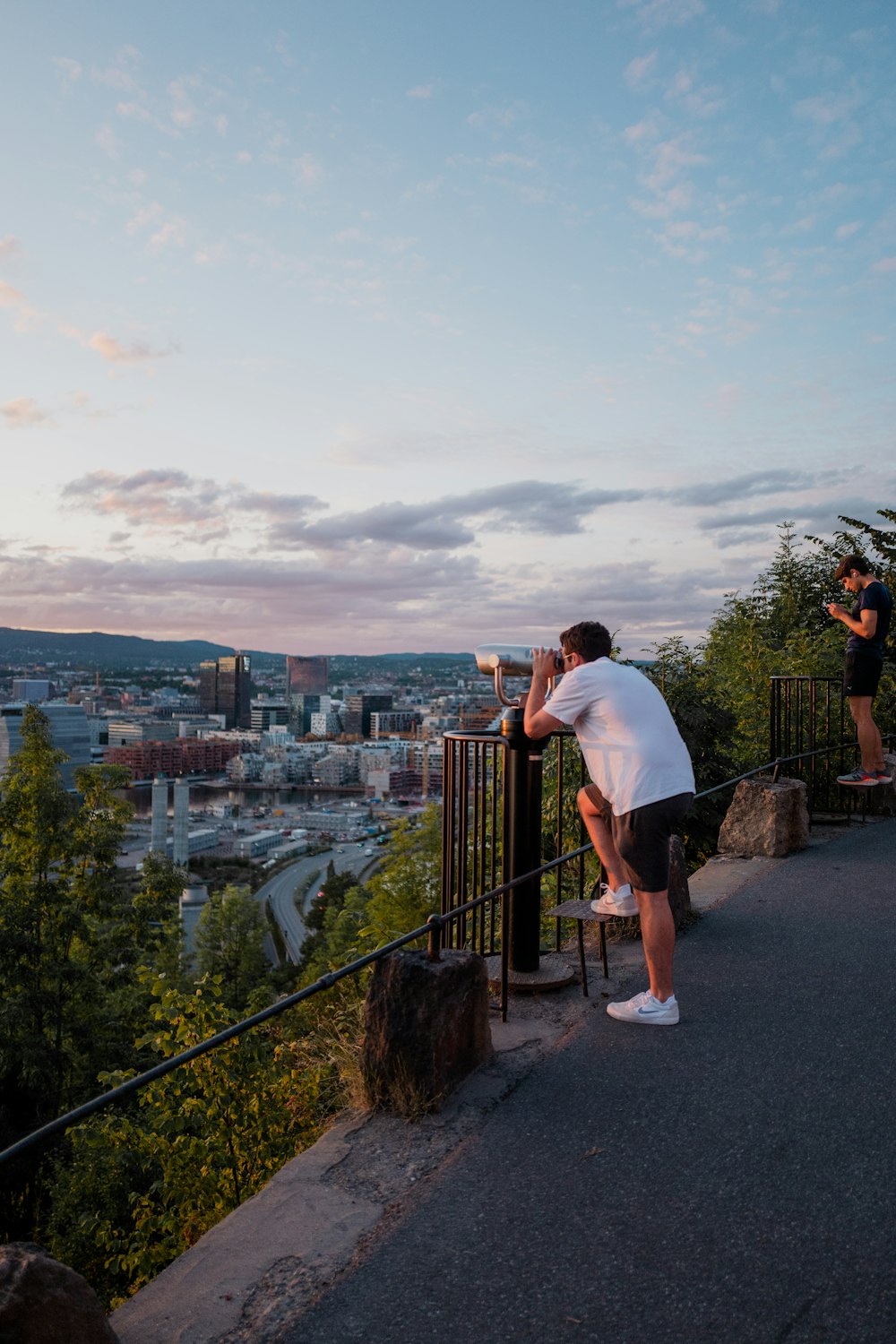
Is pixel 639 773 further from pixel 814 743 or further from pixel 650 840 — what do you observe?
pixel 814 743

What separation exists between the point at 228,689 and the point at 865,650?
16943 cm

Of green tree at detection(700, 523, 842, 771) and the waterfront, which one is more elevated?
green tree at detection(700, 523, 842, 771)

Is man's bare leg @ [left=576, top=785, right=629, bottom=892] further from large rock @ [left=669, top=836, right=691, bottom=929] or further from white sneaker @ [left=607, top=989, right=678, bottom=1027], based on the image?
large rock @ [left=669, top=836, right=691, bottom=929]

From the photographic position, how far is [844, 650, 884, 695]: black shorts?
324 inches

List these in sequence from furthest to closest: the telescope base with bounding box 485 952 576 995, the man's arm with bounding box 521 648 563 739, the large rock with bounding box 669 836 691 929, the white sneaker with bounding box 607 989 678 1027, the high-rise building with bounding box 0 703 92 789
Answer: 1. the high-rise building with bounding box 0 703 92 789
2. the large rock with bounding box 669 836 691 929
3. the telescope base with bounding box 485 952 576 995
4. the man's arm with bounding box 521 648 563 739
5. the white sneaker with bounding box 607 989 678 1027

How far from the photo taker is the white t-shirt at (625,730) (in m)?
4.17

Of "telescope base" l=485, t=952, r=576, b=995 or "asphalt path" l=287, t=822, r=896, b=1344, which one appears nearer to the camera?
"asphalt path" l=287, t=822, r=896, b=1344

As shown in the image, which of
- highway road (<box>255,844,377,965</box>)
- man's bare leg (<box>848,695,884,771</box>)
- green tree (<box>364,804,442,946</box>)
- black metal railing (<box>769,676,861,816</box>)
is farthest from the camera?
highway road (<box>255,844,377,965</box>)

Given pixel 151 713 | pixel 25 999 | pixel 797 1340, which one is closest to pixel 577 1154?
pixel 797 1340

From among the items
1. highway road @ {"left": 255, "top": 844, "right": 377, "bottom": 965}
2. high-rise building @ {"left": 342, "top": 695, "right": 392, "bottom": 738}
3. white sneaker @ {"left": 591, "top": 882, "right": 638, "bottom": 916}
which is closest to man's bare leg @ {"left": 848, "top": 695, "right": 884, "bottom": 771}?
white sneaker @ {"left": 591, "top": 882, "right": 638, "bottom": 916}

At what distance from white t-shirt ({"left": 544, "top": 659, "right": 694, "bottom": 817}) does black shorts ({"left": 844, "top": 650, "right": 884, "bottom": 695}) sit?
471 cm

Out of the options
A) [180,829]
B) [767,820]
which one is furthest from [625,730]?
[180,829]

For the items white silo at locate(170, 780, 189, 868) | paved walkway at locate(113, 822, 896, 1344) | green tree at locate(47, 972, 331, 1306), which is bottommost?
white silo at locate(170, 780, 189, 868)

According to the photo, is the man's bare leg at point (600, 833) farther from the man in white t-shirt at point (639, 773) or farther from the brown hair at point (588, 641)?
the brown hair at point (588, 641)
